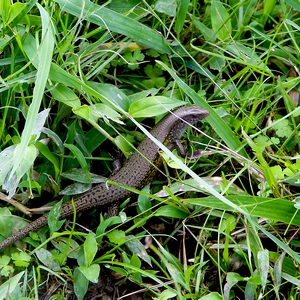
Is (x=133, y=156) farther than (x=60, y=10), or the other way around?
(x=133, y=156)

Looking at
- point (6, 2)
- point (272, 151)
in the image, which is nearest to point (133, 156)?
point (272, 151)

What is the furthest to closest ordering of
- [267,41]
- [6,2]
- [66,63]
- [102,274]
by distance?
[267,41], [102,274], [66,63], [6,2]

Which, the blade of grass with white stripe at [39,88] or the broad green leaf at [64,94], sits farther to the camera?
the broad green leaf at [64,94]

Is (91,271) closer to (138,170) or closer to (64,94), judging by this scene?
(138,170)

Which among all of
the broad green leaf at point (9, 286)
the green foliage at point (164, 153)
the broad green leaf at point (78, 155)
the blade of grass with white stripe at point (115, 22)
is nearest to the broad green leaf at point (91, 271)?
the green foliage at point (164, 153)

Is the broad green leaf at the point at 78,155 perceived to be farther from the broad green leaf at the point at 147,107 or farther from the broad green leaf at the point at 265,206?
the broad green leaf at the point at 265,206

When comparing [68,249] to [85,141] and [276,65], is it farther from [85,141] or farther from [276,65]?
[276,65]

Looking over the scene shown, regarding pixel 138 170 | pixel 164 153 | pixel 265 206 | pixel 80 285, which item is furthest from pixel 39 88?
pixel 265 206
